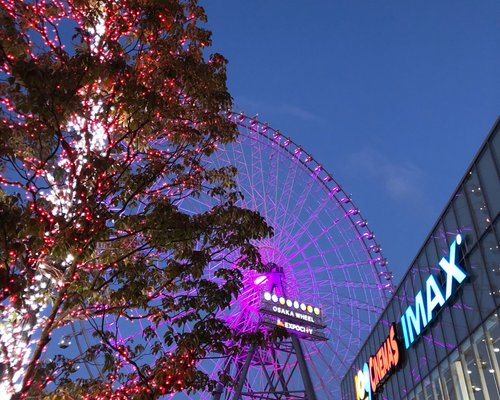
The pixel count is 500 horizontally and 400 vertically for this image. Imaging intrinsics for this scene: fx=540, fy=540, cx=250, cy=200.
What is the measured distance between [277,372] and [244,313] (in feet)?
12.5

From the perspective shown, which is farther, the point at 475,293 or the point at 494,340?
the point at 475,293

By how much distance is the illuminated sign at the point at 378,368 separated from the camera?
1623 centimetres

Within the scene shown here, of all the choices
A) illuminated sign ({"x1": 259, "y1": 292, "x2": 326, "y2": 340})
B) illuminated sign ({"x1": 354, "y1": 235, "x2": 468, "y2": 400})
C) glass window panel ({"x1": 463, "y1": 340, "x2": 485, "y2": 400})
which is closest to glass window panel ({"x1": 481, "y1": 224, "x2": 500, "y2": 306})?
illuminated sign ({"x1": 354, "y1": 235, "x2": 468, "y2": 400})

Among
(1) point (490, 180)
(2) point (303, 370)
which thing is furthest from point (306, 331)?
(1) point (490, 180)

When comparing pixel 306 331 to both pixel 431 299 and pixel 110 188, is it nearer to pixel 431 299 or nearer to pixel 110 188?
pixel 431 299

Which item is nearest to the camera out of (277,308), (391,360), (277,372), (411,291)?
(411,291)

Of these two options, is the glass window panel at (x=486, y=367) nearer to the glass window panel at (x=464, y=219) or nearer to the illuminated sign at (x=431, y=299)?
the illuminated sign at (x=431, y=299)

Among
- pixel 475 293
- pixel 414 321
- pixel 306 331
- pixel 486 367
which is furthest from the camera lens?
pixel 306 331

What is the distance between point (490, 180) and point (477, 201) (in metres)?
0.66

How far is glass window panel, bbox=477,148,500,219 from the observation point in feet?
33.8

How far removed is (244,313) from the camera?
26.6 metres

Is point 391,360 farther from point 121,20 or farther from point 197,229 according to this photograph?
point 121,20

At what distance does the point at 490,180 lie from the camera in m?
10.6

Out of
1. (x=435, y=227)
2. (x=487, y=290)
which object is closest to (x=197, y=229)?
(x=487, y=290)
